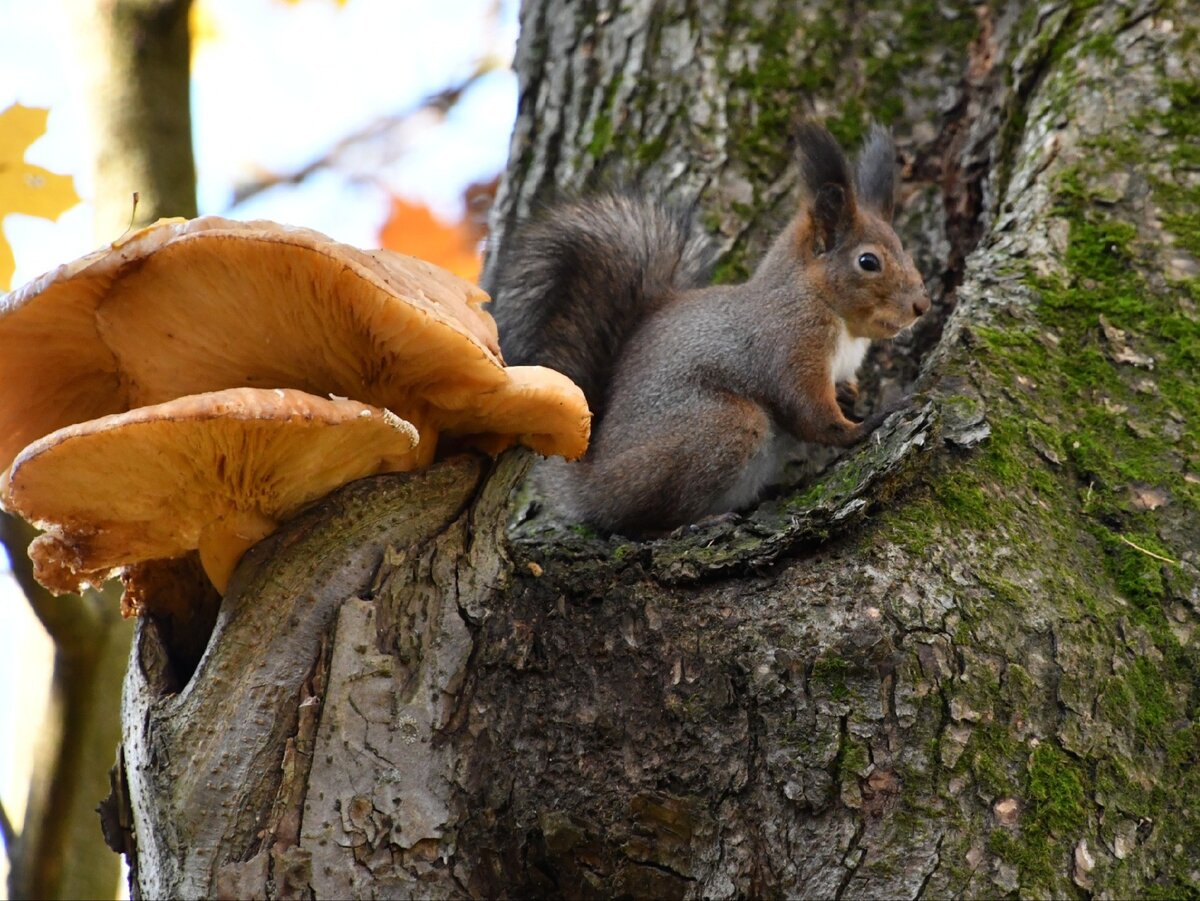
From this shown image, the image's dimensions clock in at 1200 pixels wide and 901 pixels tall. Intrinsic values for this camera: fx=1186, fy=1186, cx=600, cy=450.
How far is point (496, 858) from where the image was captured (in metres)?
1.49

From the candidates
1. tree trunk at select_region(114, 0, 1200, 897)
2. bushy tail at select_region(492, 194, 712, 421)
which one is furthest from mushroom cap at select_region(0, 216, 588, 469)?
bushy tail at select_region(492, 194, 712, 421)

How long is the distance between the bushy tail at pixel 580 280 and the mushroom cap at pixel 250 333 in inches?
37.3

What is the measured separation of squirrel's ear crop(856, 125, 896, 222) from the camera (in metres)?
2.60

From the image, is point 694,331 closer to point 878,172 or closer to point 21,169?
point 878,172

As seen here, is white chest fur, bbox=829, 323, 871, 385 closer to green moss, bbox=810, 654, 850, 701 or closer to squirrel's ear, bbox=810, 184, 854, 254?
squirrel's ear, bbox=810, 184, 854, 254

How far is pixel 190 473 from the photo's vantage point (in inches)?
53.3

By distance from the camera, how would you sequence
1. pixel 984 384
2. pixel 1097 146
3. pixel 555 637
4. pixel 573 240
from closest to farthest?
1. pixel 555 637
2. pixel 984 384
3. pixel 1097 146
4. pixel 573 240

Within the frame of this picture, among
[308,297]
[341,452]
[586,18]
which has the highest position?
[586,18]

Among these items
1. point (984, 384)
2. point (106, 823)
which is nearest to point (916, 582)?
point (984, 384)

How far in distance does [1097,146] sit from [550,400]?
1.41 meters

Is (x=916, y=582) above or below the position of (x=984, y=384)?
below

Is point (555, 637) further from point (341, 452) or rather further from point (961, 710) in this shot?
point (961, 710)

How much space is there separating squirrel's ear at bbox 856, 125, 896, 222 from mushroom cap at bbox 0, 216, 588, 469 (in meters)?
1.40

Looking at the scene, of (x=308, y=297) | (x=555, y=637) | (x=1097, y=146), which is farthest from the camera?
(x=1097, y=146)
